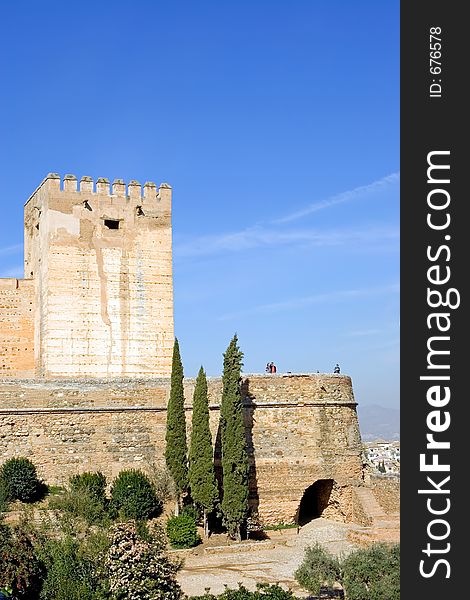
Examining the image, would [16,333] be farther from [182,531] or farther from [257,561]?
[257,561]

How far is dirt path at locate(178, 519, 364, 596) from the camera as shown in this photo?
55.0 ft

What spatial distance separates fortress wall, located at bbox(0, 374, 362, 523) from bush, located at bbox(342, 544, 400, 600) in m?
8.31

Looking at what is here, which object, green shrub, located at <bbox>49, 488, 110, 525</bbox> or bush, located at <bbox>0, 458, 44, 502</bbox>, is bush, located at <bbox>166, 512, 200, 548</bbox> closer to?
green shrub, located at <bbox>49, 488, 110, 525</bbox>

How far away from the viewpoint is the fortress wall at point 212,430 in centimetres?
2108

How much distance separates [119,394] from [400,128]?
50.9ft

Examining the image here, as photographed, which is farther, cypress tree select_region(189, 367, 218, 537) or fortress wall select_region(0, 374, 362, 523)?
fortress wall select_region(0, 374, 362, 523)

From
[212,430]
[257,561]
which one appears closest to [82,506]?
[257,561]

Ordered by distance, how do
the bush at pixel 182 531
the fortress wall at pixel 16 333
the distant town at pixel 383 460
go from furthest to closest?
the fortress wall at pixel 16 333, the distant town at pixel 383 460, the bush at pixel 182 531

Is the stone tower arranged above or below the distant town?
above

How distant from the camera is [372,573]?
13219mm

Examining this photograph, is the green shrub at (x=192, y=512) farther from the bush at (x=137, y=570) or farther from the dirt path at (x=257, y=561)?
the bush at (x=137, y=570)

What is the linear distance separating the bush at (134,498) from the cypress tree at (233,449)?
5.49 feet

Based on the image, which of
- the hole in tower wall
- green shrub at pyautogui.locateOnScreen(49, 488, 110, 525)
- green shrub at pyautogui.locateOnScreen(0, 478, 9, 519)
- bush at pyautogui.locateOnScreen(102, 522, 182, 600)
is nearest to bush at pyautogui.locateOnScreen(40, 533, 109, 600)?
bush at pyautogui.locateOnScreen(102, 522, 182, 600)

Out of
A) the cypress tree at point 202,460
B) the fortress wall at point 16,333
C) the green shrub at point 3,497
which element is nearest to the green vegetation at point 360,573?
the cypress tree at point 202,460
